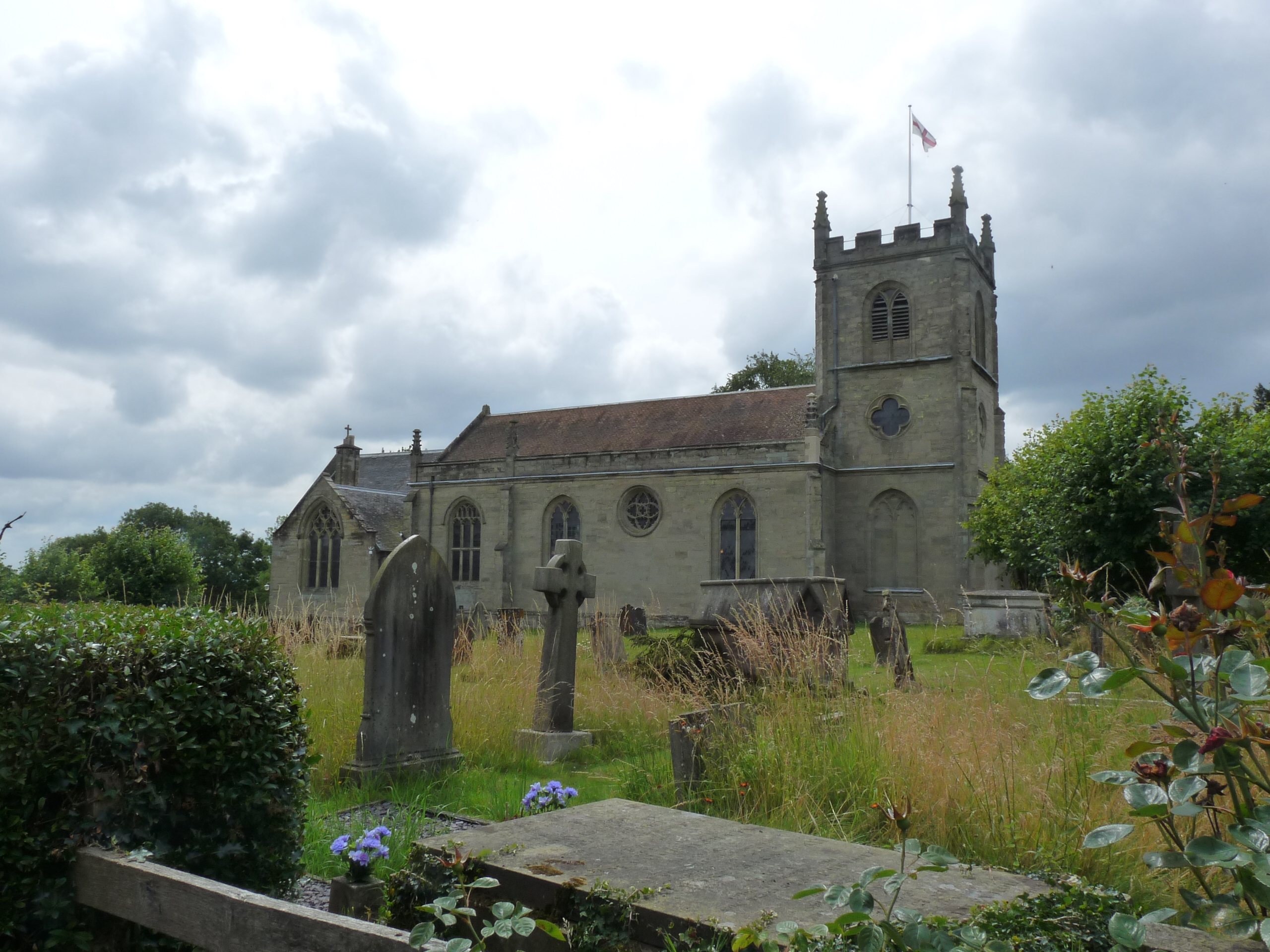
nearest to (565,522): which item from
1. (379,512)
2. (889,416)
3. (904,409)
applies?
(379,512)

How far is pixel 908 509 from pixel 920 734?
76.9ft

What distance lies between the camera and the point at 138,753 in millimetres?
3301

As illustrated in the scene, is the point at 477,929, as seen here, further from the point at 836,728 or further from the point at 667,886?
the point at 836,728

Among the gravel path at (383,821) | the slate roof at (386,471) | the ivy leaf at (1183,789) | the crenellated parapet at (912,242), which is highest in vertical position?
the crenellated parapet at (912,242)

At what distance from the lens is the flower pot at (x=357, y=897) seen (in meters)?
3.39

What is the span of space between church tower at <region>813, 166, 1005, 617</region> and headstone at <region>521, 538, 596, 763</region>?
61.3ft

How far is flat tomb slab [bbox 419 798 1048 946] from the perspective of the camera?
8.93 feet

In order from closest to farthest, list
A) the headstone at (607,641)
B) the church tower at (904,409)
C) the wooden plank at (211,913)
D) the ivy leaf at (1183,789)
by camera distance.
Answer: the ivy leaf at (1183,789)
the wooden plank at (211,913)
the headstone at (607,641)
the church tower at (904,409)

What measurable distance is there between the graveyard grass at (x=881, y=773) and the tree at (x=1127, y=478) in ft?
35.4

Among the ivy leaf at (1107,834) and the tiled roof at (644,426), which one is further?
the tiled roof at (644,426)

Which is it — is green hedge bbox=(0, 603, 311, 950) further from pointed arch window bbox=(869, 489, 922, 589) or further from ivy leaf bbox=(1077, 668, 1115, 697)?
pointed arch window bbox=(869, 489, 922, 589)

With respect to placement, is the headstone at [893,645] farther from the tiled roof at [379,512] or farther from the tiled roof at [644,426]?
the tiled roof at [379,512]

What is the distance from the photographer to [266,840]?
369 centimetres

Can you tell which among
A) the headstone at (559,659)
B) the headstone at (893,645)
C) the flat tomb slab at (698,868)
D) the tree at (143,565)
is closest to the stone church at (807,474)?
the tree at (143,565)
